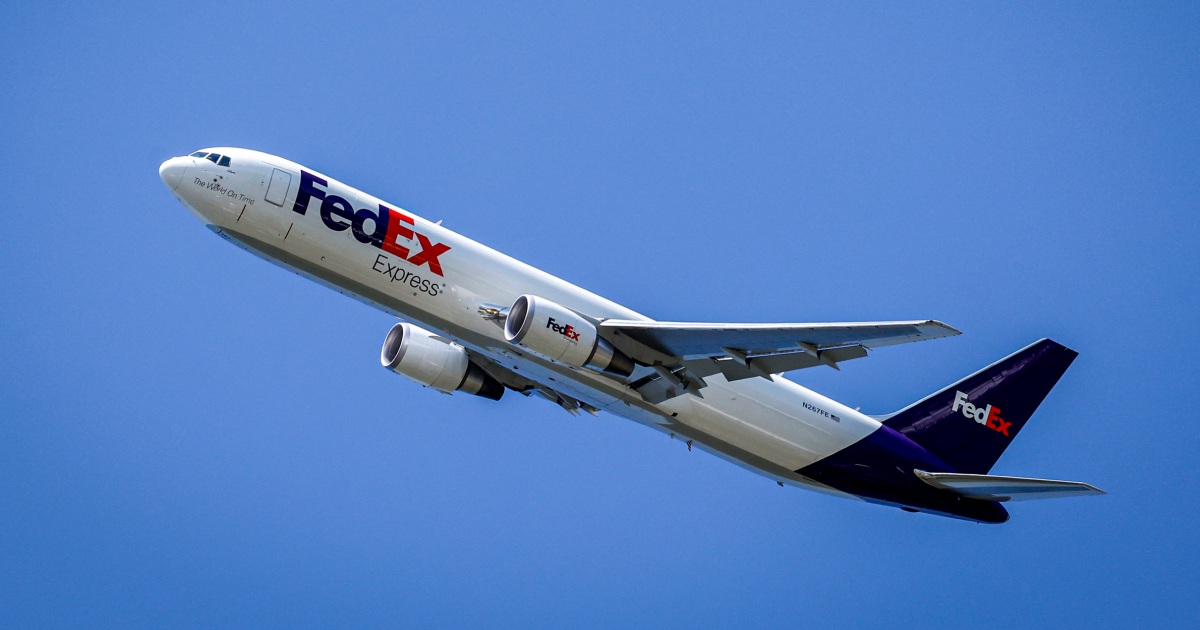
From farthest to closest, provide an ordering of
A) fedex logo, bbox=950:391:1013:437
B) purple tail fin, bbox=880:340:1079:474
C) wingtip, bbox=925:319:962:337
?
fedex logo, bbox=950:391:1013:437 < purple tail fin, bbox=880:340:1079:474 < wingtip, bbox=925:319:962:337

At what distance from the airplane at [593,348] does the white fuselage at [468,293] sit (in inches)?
1.4

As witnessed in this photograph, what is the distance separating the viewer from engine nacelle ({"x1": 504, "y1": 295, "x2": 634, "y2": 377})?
27562 millimetres

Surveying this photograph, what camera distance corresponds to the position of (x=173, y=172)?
91.9 feet

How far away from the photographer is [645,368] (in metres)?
30.0

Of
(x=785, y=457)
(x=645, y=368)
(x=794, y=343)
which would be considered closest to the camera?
(x=794, y=343)

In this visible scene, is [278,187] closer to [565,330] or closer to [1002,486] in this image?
[565,330]

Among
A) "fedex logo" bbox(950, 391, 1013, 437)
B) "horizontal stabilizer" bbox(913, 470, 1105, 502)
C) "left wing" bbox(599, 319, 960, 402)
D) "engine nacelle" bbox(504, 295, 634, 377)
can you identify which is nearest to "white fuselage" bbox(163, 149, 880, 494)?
"left wing" bbox(599, 319, 960, 402)

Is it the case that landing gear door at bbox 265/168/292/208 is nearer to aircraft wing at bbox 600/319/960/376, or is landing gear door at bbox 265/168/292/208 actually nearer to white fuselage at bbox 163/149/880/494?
white fuselage at bbox 163/149/880/494

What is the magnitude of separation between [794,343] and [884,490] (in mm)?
7667

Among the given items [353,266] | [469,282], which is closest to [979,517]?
[469,282]

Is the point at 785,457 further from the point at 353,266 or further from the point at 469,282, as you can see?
the point at 353,266

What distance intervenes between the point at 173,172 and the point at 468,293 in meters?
7.37

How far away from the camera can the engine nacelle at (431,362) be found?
33531mm

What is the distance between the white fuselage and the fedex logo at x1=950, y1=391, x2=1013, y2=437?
15.8ft
